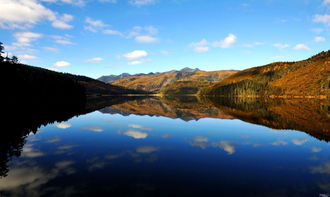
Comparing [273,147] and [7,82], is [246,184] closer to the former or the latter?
[273,147]

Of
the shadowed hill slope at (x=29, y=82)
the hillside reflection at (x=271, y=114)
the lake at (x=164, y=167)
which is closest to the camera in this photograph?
the lake at (x=164, y=167)

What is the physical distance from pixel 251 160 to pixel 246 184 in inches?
278

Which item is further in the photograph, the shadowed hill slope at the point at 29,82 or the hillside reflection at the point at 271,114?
the shadowed hill slope at the point at 29,82

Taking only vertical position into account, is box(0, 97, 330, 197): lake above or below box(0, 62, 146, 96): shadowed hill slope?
below

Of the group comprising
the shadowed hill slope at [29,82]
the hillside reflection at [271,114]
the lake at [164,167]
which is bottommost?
the hillside reflection at [271,114]

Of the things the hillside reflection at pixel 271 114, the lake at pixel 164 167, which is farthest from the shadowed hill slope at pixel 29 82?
the lake at pixel 164 167

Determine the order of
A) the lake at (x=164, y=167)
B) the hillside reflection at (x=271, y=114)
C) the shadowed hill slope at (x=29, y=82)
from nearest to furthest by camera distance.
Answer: the lake at (x=164, y=167) → the hillside reflection at (x=271, y=114) → the shadowed hill slope at (x=29, y=82)

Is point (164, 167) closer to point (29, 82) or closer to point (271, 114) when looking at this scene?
point (271, 114)

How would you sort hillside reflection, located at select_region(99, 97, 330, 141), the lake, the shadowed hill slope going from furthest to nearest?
the shadowed hill slope < hillside reflection, located at select_region(99, 97, 330, 141) < the lake

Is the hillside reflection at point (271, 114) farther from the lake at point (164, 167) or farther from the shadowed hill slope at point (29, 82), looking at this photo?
the shadowed hill slope at point (29, 82)

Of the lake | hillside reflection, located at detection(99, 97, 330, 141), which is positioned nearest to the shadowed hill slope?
hillside reflection, located at detection(99, 97, 330, 141)

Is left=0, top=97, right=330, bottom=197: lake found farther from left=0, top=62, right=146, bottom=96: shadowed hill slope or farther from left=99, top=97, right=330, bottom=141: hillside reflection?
left=0, top=62, right=146, bottom=96: shadowed hill slope

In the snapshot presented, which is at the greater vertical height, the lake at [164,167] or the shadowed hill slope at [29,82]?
the shadowed hill slope at [29,82]

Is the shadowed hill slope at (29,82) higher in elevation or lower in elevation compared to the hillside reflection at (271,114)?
higher
